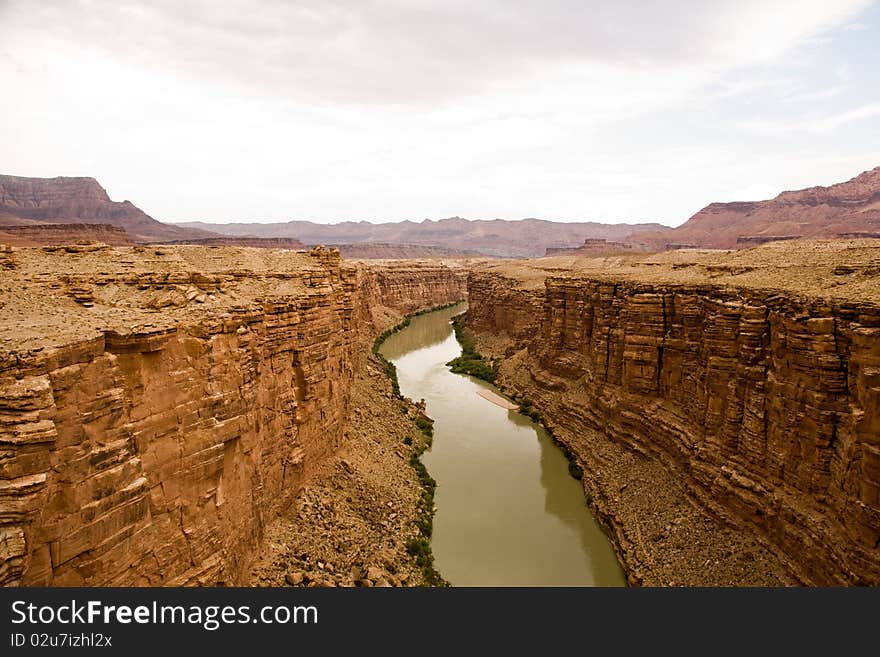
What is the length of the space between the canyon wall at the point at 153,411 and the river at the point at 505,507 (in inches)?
223

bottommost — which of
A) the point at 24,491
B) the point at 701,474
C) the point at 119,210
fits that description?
the point at 701,474

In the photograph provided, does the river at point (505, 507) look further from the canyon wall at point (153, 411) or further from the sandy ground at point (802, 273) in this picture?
the sandy ground at point (802, 273)

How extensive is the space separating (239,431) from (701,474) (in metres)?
13.4

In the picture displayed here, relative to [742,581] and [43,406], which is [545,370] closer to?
[742,581]

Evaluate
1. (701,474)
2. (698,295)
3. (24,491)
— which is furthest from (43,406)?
(698,295)

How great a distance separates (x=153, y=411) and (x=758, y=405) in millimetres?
14684

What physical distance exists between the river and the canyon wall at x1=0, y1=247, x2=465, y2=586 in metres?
5.67

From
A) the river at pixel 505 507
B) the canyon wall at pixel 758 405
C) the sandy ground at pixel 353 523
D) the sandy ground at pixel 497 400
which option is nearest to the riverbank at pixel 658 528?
the canyon wall at pixel 758 405

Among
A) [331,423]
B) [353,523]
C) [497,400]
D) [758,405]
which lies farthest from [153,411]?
[497,400]

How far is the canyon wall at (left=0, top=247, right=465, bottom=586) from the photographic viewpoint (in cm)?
668

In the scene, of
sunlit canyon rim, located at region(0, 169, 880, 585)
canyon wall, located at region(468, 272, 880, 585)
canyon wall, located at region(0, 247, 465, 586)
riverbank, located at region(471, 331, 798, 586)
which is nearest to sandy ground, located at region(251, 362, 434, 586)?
sunlit canyon rim, located at region(0, 169, 880, 585)

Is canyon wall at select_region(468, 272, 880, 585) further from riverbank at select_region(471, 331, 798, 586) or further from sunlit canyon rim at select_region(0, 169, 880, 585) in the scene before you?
riverbank at select_region(471, 331, 798, 586)

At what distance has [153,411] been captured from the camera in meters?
8.80

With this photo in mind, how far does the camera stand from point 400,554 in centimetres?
1595
